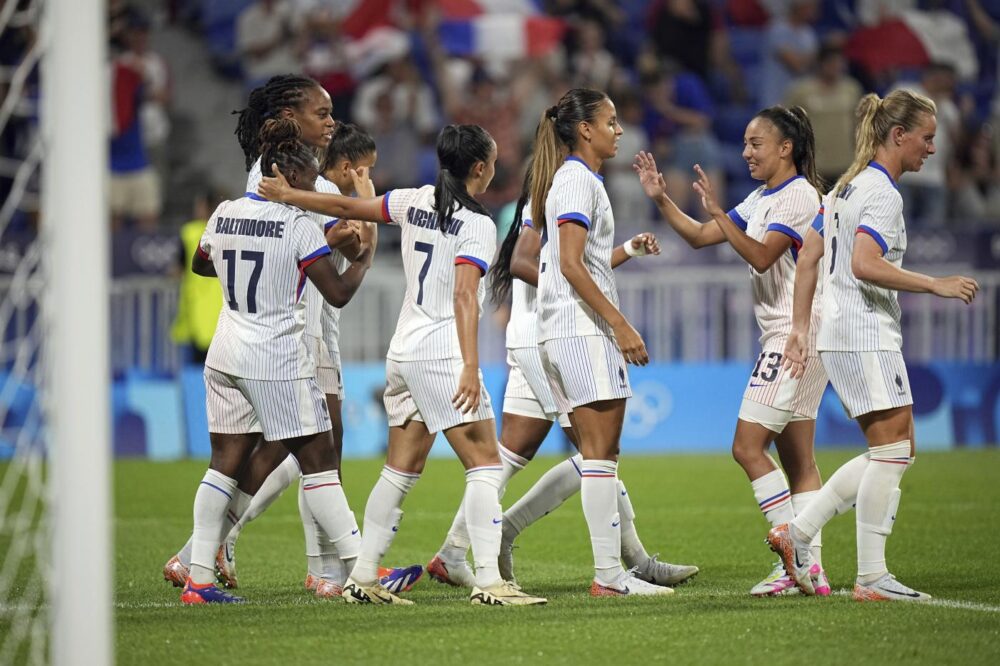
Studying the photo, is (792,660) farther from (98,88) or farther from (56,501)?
(98,88)

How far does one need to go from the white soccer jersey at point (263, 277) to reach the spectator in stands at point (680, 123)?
11.2m

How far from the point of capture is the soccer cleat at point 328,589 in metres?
6.23

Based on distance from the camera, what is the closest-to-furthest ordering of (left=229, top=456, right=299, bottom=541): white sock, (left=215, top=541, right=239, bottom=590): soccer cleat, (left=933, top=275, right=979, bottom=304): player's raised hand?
(left=933, top=275, right=979, bottom=304): player's raised hand < (left=215, top=541, right=239, bottom=590): soccer cleat < (left=229, top=456, right=299, bottom=541): white sock

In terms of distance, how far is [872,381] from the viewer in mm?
5840

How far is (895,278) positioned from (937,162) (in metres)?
11.8

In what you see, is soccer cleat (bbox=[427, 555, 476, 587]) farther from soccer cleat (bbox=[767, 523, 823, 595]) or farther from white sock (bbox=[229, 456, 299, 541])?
soccer cleat (bbox=[767, 523, 823, 595])

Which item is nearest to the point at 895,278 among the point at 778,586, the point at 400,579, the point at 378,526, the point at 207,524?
the point at 778,586

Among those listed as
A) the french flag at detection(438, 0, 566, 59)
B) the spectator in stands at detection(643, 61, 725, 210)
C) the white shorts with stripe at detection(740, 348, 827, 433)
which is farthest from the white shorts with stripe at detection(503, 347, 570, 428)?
the french flag at detection(438, 0, 566, 59)

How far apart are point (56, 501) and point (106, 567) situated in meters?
0.22

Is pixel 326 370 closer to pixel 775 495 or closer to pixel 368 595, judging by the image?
pixel 368 595

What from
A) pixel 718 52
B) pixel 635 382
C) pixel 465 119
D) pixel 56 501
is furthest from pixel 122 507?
pixel 718 52

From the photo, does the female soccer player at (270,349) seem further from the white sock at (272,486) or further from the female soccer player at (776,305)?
the female soccer player at (776,305)

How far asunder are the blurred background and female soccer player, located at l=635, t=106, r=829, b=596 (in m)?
6.69

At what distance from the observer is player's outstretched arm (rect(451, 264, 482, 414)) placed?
5664 millimetres
